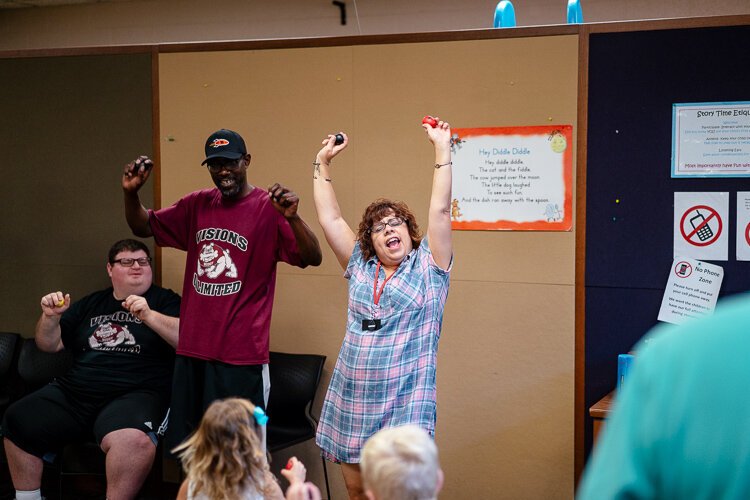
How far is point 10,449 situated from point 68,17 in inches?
160

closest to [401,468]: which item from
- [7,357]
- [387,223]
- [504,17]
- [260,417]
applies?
[260,417]

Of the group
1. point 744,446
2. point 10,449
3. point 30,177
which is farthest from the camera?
point 30,177

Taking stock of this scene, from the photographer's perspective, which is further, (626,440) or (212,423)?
(212,423)

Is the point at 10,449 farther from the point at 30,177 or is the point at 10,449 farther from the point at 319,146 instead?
the point at 319,146

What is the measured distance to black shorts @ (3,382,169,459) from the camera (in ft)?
11.8

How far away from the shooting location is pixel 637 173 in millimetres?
3422

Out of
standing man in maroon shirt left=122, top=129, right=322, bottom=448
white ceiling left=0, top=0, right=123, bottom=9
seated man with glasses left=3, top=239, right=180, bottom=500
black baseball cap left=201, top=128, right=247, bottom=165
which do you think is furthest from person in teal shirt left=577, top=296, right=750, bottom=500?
white ceiling left=0, top=0, right=123, bottom=9

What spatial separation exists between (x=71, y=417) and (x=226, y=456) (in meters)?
1.72

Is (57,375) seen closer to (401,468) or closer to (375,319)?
(375,319)

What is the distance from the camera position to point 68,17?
6.54 m

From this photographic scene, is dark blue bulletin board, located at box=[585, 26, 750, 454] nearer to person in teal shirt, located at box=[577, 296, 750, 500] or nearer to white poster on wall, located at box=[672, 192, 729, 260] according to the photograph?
white poster on wall, located at box=[672, 192, 729, 260]

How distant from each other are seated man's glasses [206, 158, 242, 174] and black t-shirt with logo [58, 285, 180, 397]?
815mm

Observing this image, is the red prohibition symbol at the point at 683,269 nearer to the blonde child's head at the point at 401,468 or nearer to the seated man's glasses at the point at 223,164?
the seated man's glasses at the point at 223,164

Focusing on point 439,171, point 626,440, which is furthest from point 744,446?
point 439,171
